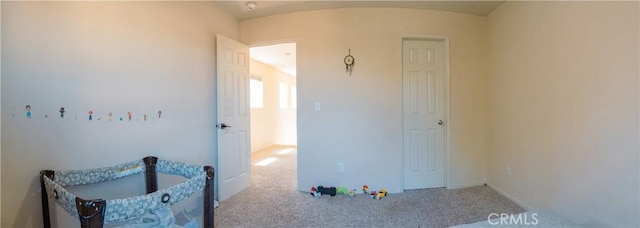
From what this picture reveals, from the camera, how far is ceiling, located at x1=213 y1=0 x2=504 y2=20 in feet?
8.84

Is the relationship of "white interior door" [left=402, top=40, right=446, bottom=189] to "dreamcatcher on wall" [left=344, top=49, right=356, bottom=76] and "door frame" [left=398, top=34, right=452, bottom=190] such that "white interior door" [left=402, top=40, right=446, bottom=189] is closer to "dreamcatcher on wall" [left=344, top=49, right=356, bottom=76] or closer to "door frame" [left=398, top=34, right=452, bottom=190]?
"door frame" [left=398, top=34, right=452, bottom=190]

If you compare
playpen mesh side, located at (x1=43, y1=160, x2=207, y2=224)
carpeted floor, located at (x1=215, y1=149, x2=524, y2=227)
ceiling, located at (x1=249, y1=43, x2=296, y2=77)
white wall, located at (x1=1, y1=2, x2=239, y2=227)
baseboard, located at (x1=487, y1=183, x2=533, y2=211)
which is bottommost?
carpeted floor, located at (x1=215, y1=149, x2=524, y2=227)

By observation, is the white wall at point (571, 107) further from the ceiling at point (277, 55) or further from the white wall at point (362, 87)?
the ceiling at point (277, 55)

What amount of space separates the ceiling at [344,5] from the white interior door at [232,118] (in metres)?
0.38

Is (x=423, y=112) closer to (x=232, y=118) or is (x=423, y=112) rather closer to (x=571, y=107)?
(x=571, y=107)

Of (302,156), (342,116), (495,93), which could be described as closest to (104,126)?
(302,156)

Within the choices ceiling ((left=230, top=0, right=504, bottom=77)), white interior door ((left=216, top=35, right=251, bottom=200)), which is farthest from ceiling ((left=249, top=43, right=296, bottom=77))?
white interior door ((left=216, top=35, right=251, bottom=200))

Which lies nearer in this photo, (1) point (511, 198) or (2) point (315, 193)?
(1) point (511, 198)

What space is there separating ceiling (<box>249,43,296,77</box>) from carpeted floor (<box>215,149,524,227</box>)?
225 cm

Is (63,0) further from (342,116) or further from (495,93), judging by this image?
(495,93)

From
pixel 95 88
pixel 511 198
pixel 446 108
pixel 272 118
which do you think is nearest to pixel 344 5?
pixel 446 108

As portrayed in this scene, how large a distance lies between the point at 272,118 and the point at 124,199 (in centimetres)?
545

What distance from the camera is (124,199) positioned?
1.23 meters
